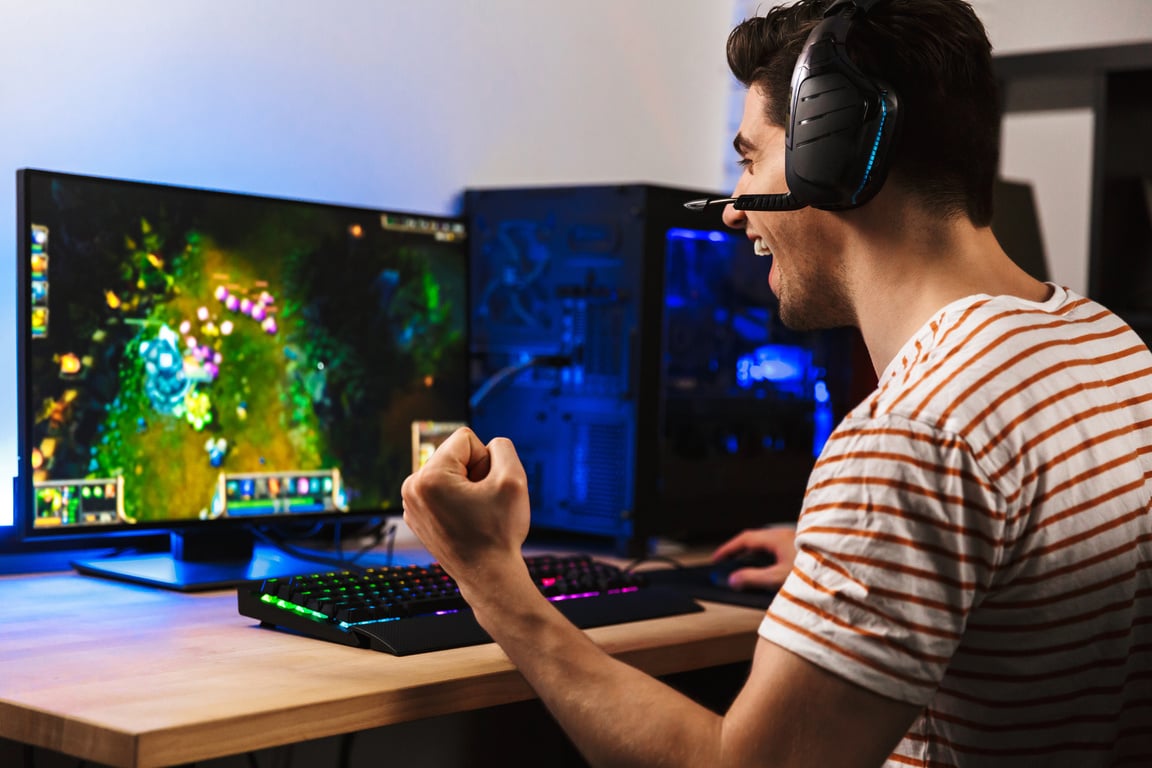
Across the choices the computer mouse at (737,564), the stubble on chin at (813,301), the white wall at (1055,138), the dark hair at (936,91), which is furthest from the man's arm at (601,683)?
the white wall at (1055,138)

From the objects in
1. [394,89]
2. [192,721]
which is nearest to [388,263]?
[394,89]

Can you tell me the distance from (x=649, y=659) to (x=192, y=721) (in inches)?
17.8

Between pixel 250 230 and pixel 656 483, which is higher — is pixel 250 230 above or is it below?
above

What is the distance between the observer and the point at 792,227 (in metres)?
1.06

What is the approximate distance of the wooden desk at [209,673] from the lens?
82 centimetres

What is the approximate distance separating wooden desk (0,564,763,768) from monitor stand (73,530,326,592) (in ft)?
0.10

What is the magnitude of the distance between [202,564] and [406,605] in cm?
39

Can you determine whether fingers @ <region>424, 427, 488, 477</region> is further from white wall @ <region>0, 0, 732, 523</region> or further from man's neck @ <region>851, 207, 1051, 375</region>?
white wall @ <region>0, 0, 732, 523</region>

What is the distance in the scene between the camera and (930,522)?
0.77 m

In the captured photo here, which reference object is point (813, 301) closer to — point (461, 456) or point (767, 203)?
point (767, 203)

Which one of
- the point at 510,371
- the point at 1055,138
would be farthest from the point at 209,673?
the point at 1055,138

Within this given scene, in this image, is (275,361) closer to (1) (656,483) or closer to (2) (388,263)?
(2) (388,263)

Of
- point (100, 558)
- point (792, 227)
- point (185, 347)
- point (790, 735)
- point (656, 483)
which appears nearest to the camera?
point (790, 735)

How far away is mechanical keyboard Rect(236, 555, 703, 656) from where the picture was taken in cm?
107
